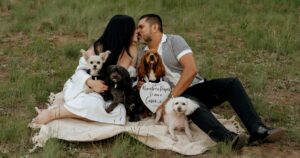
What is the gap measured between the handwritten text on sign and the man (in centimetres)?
11

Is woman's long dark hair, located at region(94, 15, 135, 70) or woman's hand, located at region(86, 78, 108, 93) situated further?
woman's long dark hair, located at region(94, 15, 135, 70)

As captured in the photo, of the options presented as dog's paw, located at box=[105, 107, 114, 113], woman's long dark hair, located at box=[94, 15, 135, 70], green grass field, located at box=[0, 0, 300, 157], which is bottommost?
green grass field, located at box=[0, 0, 300, 157]

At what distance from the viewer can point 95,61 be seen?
221 inches

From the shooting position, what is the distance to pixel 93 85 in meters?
5.54

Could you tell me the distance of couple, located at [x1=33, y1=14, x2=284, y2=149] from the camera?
199 inches

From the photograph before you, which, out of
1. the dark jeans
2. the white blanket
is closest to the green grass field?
the white blanket

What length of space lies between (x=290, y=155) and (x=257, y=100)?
1362 mm

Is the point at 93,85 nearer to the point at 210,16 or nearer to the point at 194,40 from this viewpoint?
the point at 194,40

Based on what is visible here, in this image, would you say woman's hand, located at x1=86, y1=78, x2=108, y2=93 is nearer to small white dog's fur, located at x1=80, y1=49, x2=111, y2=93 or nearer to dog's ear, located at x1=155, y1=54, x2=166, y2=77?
small white dog's fur, located at x1=80, y1=49, x2=111, y2=93

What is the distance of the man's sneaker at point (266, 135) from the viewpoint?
5.02 meters

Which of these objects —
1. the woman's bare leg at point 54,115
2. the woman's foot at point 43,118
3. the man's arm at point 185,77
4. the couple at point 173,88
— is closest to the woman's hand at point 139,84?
the couple at point 173,88

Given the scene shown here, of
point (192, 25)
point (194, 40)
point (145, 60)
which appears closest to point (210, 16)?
point (192, 25)

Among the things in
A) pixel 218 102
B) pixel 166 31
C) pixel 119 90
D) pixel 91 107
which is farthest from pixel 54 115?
pixel 166 31

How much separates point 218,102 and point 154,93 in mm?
653
